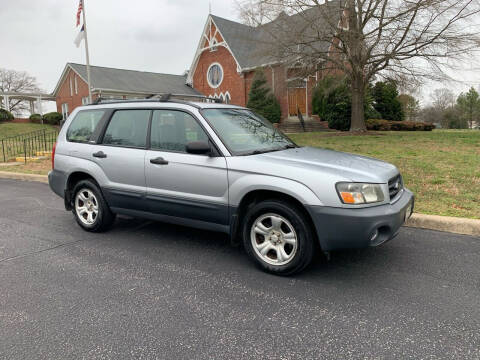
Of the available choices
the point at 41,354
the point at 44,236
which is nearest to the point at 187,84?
the point at 44,236

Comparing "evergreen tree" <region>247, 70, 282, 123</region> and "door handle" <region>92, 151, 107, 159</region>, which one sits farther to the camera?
"evergreen tree" <region>247, 70, 282, 123</region>

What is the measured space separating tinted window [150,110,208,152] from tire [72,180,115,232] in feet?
3.86

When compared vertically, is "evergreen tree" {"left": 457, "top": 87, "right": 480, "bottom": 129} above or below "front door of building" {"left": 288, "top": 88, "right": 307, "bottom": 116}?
above

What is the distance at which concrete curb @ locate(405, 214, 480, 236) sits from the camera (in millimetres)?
4746

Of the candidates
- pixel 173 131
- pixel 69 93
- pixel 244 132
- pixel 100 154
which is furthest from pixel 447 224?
pixel 69 93

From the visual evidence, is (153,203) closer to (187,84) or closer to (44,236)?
(44,236)

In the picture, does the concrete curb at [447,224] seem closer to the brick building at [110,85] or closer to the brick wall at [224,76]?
the brick wall at [224,76]

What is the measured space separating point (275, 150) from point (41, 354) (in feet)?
9.57

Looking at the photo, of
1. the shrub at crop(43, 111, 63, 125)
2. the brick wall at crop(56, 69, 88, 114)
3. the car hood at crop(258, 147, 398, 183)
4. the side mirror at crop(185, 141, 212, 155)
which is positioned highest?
the brick wall at crop(56, 69, 88, 114)

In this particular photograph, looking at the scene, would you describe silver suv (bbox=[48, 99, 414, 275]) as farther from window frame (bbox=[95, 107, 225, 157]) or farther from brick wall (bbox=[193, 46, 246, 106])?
brick wall (bbox=[193, 46, 246, 106])

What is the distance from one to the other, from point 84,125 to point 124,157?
1131 millimetres

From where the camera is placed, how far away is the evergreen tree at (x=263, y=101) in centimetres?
2655

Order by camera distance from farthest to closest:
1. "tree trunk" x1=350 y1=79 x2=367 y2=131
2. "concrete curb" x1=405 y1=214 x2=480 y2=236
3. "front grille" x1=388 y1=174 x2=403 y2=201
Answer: "tree trunk" x1=350 y1=79 x2=367 y2=131
"concrete curb" x1=405 y1=214 x2=480 y2=236
"front grille" x1=388 y1=174 x2=403 y2=201

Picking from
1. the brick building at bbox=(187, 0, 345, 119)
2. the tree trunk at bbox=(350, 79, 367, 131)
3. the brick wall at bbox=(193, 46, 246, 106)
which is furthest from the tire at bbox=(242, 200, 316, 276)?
the brick wall at bbox=(193, 46, 246, 106)
